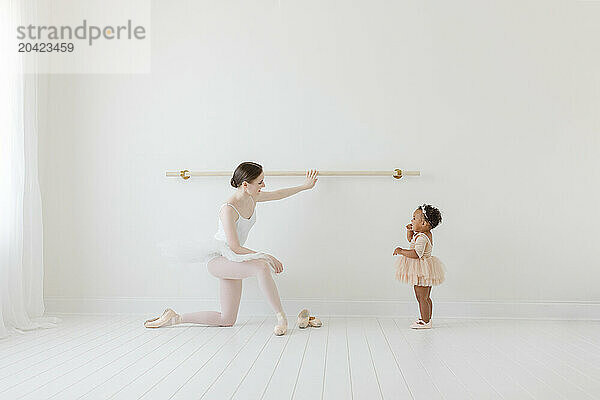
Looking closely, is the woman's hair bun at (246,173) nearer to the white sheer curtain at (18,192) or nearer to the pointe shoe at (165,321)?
the pointe shoe at (165,321)

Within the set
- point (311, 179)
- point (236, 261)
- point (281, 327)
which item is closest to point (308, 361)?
point (281, 327)

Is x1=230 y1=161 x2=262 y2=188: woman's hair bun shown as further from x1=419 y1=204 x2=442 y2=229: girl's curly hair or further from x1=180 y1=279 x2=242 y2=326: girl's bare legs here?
x1=419 y1=204 x2=442 y2=229: girl's curly hair

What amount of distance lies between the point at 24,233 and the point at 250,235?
1.23 m

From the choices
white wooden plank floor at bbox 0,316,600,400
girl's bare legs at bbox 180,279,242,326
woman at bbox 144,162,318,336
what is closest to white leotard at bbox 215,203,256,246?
woman at bbox 144,162,318,336

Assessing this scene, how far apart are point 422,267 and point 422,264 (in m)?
0.02

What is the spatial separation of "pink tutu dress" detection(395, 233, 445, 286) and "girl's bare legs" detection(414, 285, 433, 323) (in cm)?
4

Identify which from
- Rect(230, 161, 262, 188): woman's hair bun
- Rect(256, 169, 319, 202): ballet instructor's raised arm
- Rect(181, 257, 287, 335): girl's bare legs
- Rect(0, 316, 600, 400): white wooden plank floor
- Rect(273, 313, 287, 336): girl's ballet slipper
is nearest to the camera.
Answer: Rect(0, 316, 600, 400): white wooden plank floor

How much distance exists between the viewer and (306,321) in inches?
138

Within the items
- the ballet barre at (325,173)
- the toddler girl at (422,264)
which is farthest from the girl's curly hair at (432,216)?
the ballet barre at (325,173)

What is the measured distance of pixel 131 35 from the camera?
4035 millimetres

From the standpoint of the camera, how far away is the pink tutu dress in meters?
3.55

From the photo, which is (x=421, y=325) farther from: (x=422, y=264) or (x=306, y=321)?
(x=306, y=321)

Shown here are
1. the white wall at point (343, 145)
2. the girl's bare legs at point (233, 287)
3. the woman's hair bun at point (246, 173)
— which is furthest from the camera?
the white wall at point (343, 145)

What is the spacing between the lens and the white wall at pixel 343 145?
12.7 feet
